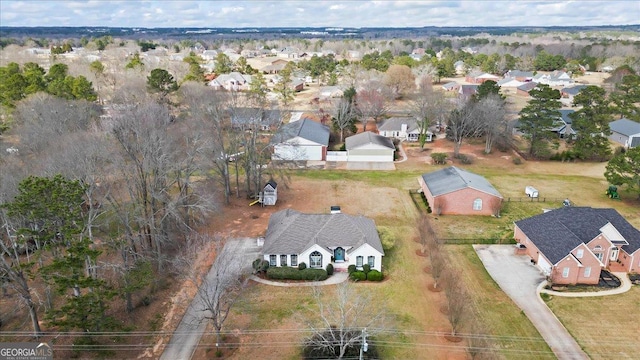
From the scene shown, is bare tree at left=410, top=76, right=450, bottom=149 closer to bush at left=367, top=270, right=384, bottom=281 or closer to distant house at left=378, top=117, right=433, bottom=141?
distant house at left=378, top=117, right=433, bottom=141

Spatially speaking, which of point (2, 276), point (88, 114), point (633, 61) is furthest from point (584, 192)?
point (633, 61)

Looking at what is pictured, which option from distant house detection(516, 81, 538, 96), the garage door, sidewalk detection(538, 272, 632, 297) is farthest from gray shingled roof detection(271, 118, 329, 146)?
distant house detection(516, 81, 538, 96)

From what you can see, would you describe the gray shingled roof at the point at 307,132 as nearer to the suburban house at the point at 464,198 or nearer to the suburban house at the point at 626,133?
the suburban house at the point at 464,198

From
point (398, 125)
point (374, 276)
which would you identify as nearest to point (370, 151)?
point (398, 125)

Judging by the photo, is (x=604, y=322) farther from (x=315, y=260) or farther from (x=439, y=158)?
(x=439, y=158)

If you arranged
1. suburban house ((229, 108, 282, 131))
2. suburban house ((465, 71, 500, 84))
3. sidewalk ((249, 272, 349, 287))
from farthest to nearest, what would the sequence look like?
suburban house ((465, 71, 500, 84)), suburban house ((229, 108, 282, 131)), sidewalk ((249, 272, 349, 287))

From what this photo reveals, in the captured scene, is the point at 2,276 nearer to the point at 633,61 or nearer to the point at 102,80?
the point at 102,80
